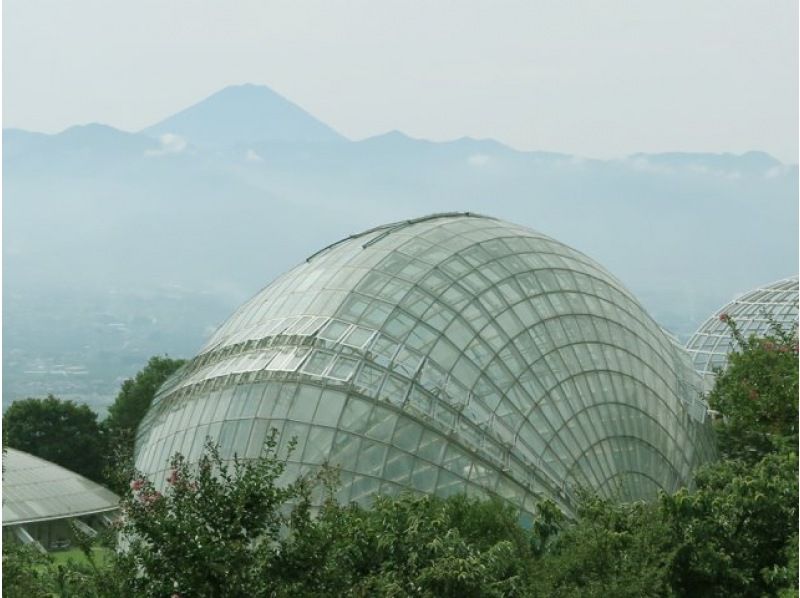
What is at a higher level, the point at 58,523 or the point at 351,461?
the point at 351,461

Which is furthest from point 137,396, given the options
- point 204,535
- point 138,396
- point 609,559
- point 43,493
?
point 204,535

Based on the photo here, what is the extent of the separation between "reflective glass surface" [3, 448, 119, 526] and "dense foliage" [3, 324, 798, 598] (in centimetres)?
1967

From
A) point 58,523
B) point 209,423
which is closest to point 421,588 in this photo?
point 209,423

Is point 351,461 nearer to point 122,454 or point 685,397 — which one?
point 122,454

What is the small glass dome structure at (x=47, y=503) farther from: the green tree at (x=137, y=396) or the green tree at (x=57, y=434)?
the green tree at (x=137, y=396)

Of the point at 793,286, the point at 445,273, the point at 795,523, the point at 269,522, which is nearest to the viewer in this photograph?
the point at 269,522

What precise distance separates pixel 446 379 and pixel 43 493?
2366 cm

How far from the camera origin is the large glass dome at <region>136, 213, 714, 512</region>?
2694cm

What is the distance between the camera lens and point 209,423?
28859 millimetres

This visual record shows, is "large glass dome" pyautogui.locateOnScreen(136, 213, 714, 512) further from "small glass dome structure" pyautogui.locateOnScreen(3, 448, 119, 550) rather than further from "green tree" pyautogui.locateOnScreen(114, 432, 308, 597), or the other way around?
"small glass dome structure" pyautogui.locateOnScreen(3, 448, 119, 550)

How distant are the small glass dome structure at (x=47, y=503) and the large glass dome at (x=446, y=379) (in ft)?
37.9

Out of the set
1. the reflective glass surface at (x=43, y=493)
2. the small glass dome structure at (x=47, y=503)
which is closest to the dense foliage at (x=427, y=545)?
the small glass dome structure at (x=47, y=503)

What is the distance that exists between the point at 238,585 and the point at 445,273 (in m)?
16.0

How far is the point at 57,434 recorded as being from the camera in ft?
190
